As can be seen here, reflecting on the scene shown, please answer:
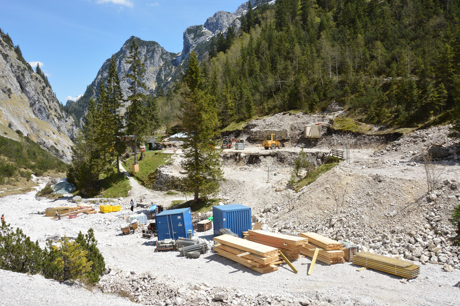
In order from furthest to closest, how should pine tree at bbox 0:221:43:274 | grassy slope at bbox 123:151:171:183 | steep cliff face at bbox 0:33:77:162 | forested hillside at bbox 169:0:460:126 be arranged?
steep cliff face at bbox 0:33:77:162, grassy slope at bbox 123:151:171:183, forested hillside at bbox 169:0:460:126, pine tree at bbox 0:221:43:274

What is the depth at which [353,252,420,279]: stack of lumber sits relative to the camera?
10.1 metres

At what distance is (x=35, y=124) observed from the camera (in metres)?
95.6

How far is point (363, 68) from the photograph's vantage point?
55.5 metres

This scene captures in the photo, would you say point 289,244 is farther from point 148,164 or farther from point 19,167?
point 19,167

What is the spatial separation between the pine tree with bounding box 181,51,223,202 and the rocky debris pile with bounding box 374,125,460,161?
18272 mm


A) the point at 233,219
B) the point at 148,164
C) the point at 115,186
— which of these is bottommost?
the point at 233,219

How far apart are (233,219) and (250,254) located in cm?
422

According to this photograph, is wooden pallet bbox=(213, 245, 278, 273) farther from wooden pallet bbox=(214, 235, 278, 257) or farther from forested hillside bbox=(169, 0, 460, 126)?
forested hillside bbox=(169, 0, 460, 126)

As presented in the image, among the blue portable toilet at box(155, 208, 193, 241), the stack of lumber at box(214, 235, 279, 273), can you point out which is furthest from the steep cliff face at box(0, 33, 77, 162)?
the stack of lumber at box(214, 235, 279, 273)

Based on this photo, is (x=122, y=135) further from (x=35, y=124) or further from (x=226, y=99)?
(x=35, y=124)

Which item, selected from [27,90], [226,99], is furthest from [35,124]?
[226,99]

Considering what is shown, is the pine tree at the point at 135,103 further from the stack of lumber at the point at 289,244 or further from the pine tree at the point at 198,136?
the stack of lumber at the point at 289,244

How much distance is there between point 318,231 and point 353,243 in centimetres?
230

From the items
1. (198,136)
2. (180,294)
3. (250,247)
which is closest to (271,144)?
(198,136)
